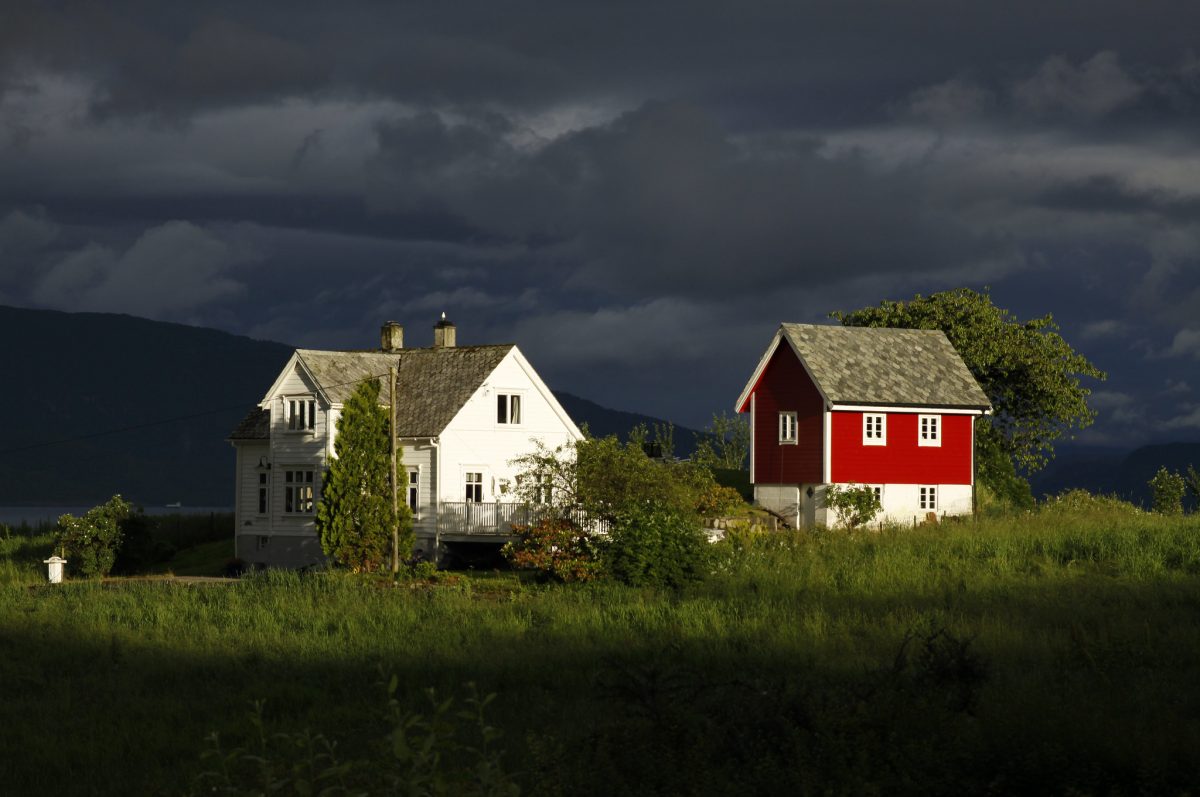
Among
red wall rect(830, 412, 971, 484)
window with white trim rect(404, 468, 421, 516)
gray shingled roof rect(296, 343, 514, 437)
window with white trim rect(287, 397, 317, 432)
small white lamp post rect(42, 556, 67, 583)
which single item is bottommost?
small white lamp post rect(42, 556, 67, 583)

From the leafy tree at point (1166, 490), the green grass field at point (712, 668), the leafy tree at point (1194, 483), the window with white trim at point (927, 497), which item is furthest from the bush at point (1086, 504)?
the leafy tree at point (1194, 483)

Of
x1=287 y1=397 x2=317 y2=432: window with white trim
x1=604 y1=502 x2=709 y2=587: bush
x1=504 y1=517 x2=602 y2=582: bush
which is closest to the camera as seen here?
x1=604 y1=502 x2=709 y2=587: bush

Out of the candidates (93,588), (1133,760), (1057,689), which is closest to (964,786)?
(1133,760)

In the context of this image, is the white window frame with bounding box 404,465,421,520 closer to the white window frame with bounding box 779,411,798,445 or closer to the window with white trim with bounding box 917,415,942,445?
the white window frame with bounding box 779,411,798,445

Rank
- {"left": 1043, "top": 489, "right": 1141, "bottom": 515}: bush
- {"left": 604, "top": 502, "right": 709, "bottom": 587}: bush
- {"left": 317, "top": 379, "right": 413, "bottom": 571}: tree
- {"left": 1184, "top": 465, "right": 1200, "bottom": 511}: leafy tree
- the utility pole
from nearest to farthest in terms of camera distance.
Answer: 1. {"left": 604, "top": 502, "right": 709, "bottom": 587}: bush
2. the utility pole
3. {"left": 317, "top": 379, "right": 413, "bottom": 571}: tree
4. {"left": 1043, "top": 489, "right": 1141, "bottom": 515}: bush
5. {"left": 1184, "top": 465, "right": 1200, "bottom": 511}: leafy tree

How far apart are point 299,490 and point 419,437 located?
5.62m

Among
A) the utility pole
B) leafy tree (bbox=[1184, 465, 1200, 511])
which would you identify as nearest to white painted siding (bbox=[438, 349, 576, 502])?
the utility pole

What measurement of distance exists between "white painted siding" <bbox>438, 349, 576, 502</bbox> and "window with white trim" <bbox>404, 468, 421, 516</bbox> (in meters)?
1.10

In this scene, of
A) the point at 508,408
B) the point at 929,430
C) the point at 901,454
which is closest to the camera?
the point at 508,408

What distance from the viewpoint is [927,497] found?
58.9 metres

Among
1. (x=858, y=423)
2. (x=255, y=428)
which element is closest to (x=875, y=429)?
(x=858, y=423)

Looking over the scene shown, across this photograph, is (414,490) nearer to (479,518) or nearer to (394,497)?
(479,518)

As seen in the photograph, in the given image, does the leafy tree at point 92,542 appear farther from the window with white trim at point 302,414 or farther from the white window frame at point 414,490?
the white window frame at point 414,490

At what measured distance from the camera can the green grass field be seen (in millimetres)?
15461
